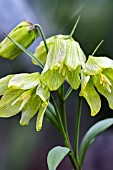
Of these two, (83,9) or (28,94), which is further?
(83,9)

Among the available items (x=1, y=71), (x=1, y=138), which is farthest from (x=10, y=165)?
(x=1, y=71)

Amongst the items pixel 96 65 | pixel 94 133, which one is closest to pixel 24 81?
pixel 96 65

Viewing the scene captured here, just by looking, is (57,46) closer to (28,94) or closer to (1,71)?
(28,94)

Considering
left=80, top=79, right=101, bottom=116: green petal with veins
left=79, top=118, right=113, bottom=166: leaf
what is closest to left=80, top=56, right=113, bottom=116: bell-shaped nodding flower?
left=80, top=79, right=101, bottom=116: green petal with veins

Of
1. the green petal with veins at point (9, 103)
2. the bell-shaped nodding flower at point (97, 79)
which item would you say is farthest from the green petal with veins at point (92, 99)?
the green petal with veins at point (9, 103)

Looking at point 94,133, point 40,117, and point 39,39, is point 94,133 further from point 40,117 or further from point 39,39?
point 39,39
